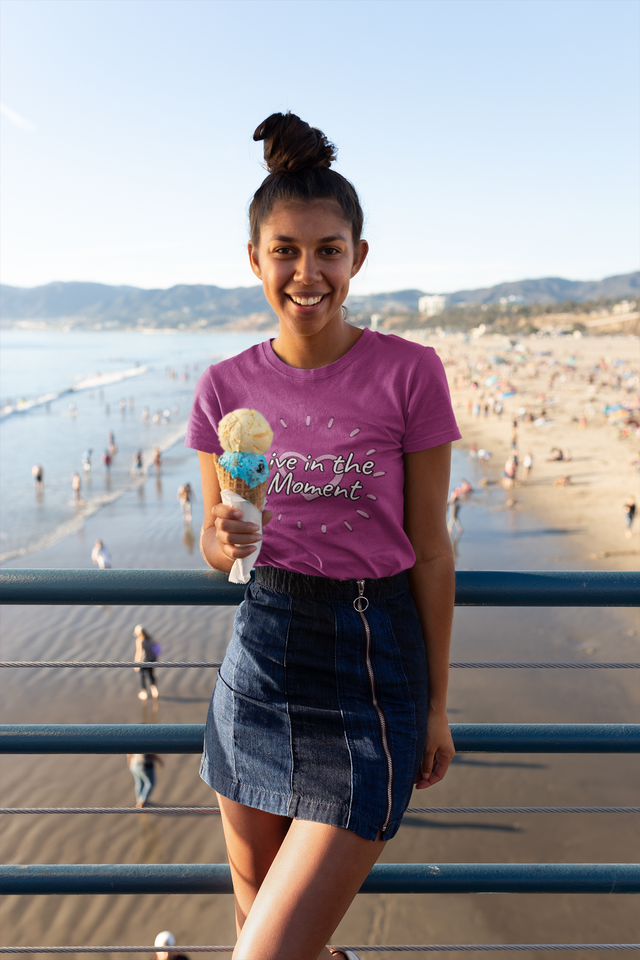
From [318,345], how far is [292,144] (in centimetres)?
47

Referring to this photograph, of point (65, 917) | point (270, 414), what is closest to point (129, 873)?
point (270, 414)

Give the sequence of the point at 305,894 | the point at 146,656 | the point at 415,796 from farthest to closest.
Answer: the point at 146,656 < the point at 415,796 < the point at 305,894

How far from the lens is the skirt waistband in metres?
1.52

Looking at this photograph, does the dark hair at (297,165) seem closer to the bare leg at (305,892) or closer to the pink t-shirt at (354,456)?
the pink t-shirt at (354,456)

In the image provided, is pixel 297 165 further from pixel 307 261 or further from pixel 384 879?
pixel 384 879

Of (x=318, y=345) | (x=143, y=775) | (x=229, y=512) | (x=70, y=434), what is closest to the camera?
(x=229, y=512)

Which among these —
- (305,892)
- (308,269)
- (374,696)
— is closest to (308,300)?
(308,269)

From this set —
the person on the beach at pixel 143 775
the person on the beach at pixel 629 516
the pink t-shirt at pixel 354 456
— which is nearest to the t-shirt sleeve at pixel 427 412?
the pink t-shirt at pixel 354 456

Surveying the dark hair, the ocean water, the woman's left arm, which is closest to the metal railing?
the woman's left arm

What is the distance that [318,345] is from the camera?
5.36 feet

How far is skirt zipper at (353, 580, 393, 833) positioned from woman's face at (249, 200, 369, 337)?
66cm

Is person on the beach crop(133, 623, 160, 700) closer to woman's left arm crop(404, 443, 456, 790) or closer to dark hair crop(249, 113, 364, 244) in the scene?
woman's left arm crop(404, 443, 456, 790)

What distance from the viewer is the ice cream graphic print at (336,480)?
152 cm

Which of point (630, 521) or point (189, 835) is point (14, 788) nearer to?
point (189, 835)
